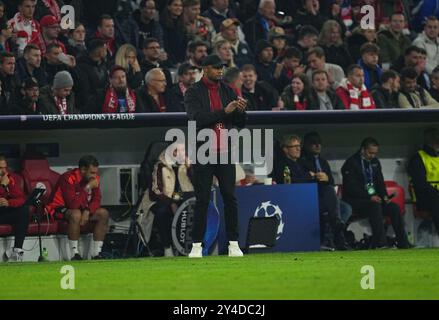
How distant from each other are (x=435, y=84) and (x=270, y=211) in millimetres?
4006

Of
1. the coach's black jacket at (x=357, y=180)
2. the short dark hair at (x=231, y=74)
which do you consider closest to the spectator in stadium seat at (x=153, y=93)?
the short dark hair at (x=231, y=74)

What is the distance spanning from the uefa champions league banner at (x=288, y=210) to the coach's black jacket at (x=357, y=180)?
1092 millimetres

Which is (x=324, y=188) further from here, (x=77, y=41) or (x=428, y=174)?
(x=77, y=41)

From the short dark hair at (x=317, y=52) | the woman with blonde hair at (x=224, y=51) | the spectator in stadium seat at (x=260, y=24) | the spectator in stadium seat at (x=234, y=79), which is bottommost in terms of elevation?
the spectator in stadium seat at (x=234, y=79)

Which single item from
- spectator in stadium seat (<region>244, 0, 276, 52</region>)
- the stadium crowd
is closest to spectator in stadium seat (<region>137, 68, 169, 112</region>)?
the stadium crowd

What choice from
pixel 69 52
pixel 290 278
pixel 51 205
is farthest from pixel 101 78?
pixel 290 278

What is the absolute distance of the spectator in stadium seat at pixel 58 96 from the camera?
52.6 feet

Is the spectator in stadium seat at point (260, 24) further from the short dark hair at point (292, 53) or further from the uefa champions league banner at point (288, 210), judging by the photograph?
the uefa champions league banner at point (288, 210)

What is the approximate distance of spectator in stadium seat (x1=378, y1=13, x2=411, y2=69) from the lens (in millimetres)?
19594

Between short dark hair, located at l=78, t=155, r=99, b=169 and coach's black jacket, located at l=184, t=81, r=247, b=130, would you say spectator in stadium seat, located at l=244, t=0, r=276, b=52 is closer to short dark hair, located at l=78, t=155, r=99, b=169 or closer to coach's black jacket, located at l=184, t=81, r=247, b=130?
short dark hair, located at l=78, t=155, r=99, b=169

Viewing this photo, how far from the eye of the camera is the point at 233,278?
11047 mm

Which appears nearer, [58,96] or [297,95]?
[58,96]

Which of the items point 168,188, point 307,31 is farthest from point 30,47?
point 307,31

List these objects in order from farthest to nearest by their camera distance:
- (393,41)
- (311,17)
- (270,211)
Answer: (311,17) < (393,41) < (270,211)
